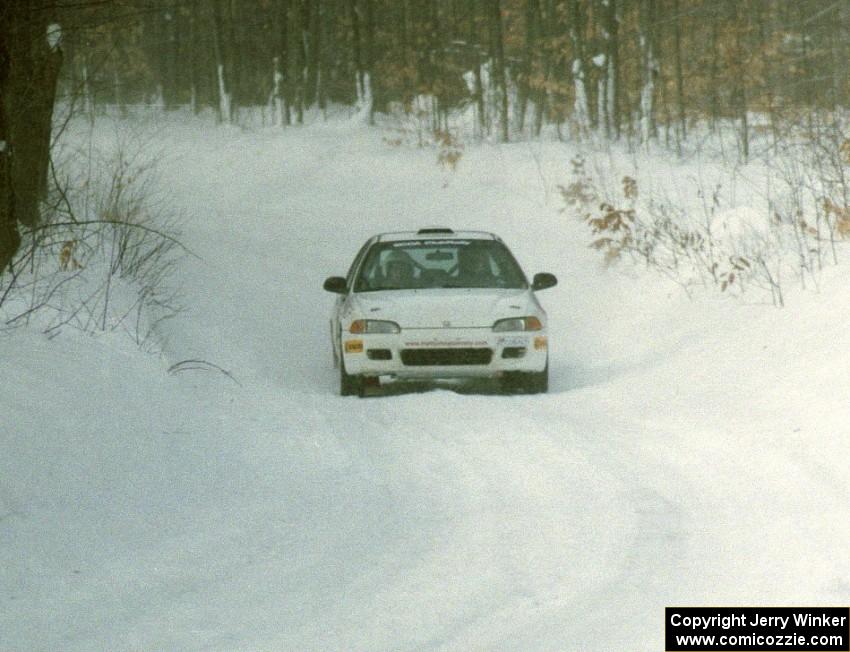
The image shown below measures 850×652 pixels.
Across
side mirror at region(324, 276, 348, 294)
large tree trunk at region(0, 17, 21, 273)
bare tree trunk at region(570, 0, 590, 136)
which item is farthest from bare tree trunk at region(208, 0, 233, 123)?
large tree trunk at region(0, 17, 21, 273)

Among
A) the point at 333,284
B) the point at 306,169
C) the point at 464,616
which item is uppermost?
the point at 464,616

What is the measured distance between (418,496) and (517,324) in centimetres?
484

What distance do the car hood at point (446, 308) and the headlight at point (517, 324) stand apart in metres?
0.04

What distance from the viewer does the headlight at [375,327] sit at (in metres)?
12.2

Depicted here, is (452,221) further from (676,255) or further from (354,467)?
(354,467)

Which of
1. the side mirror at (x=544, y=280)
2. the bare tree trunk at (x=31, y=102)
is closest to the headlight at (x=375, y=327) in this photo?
the side mirror at (x=544, y=280)

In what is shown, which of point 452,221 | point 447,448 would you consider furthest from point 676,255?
point 447,448

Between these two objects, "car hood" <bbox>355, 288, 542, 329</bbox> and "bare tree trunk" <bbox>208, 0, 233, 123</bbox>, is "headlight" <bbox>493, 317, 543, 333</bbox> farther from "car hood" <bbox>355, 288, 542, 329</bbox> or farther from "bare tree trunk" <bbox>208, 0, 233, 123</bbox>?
"bare tree trunk" <bbox>208, 0, 233, 123</bbox>

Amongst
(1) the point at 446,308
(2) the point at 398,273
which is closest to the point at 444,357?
(1) the point at 446,308

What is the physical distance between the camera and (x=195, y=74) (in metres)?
50.2

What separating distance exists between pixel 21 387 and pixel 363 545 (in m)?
3.04

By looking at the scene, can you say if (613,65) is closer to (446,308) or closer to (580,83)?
(580,83)

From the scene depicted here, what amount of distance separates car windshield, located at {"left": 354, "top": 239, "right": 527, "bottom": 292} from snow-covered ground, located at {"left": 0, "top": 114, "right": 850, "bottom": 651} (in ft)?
4.27

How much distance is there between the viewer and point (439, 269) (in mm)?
13484
